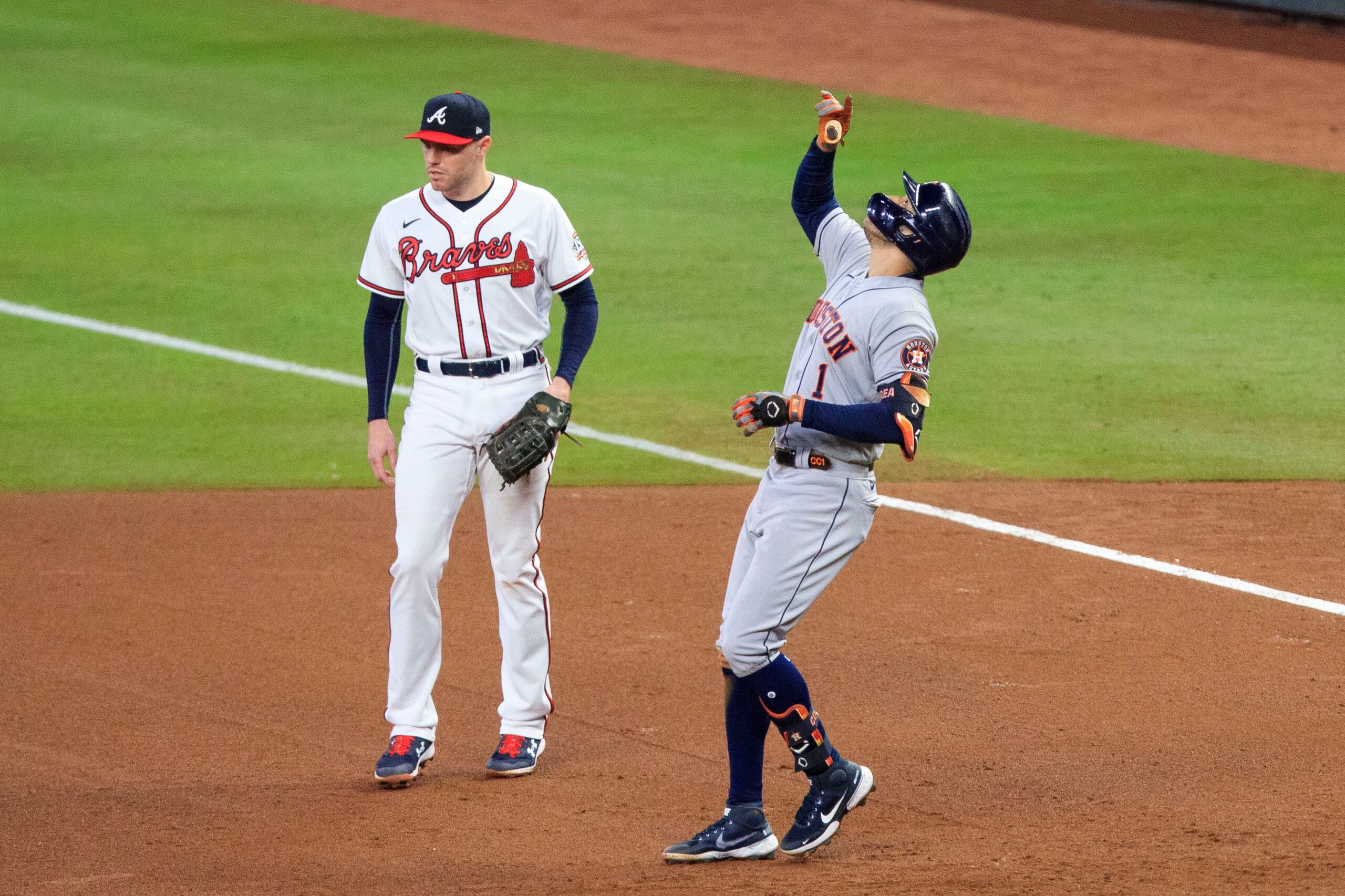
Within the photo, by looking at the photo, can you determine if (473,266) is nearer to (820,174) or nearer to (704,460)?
(820,174)

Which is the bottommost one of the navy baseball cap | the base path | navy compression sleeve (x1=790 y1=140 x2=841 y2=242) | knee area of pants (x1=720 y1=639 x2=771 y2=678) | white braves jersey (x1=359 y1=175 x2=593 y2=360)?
knee area of pants (x1=720 y1=639 x2=771 y2=678)

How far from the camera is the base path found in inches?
675

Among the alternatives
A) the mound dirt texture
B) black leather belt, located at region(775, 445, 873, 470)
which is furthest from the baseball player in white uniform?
black leather belt, located at region(775, 445, 873, 470)

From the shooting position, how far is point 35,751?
550cm

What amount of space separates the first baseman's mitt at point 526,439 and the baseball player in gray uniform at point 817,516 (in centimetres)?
77

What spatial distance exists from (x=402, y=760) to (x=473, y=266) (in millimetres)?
1490

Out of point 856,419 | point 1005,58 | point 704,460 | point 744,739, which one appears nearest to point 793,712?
point 744,739

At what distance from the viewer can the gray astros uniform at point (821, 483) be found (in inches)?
184

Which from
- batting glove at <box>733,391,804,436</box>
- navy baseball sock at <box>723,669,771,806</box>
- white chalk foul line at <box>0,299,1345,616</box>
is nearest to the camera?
batting glove at <box>733,391,804,436</box>

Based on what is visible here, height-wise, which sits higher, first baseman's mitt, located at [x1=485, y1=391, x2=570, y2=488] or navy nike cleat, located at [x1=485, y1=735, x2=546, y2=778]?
first baseman's mitt, located at [x1=485, y1=391, x2=570, y2=488]

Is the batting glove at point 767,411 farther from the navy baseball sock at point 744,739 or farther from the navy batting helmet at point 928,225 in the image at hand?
the navy baseball sock at point 744,739

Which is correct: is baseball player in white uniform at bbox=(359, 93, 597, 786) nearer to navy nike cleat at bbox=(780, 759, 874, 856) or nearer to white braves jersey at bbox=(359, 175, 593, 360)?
white braves jersey at bbox=(359, 175, 593, 360)

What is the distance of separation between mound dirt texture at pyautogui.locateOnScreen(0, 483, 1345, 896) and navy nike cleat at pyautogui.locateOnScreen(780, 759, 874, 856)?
0.28 feet

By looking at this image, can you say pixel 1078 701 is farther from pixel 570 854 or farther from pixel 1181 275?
pixel 1181 275
